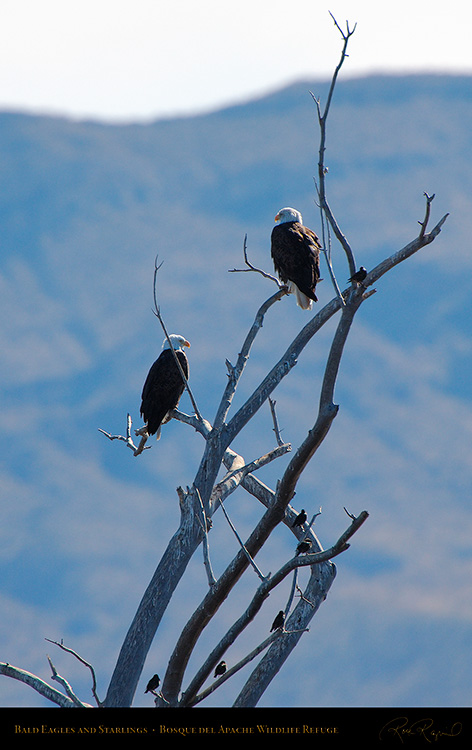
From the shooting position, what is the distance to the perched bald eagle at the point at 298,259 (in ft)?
23.2

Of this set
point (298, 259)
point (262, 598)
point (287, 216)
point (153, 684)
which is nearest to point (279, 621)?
point (262, 598)

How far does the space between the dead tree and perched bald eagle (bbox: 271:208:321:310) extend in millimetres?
1415

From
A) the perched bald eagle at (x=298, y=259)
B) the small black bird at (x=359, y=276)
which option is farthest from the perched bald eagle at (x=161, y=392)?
the small black bird at (x=359, y=276)

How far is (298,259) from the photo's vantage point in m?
7.15

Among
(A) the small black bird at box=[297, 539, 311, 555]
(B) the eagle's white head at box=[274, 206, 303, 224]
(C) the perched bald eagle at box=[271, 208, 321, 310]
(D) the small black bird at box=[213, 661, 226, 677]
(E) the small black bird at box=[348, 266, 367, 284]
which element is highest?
(B) the eagle's white head at box=[274, 206, 303, 224]

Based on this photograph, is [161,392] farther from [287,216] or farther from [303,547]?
[303,547]

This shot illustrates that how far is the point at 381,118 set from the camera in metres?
45.2

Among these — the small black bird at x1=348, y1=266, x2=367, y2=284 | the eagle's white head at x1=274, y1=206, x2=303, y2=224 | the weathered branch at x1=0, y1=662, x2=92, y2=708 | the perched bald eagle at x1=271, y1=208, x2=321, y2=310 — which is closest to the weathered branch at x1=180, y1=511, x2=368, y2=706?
the weathered branch at x1=0, y1=662, x2=92, y2=708

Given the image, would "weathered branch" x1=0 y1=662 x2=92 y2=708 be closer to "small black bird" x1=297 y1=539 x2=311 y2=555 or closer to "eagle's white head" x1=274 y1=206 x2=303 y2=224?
"small black bird" x1=297 y1=539 x2=311 y2=555

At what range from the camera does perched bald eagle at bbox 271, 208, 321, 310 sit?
7.09 m
